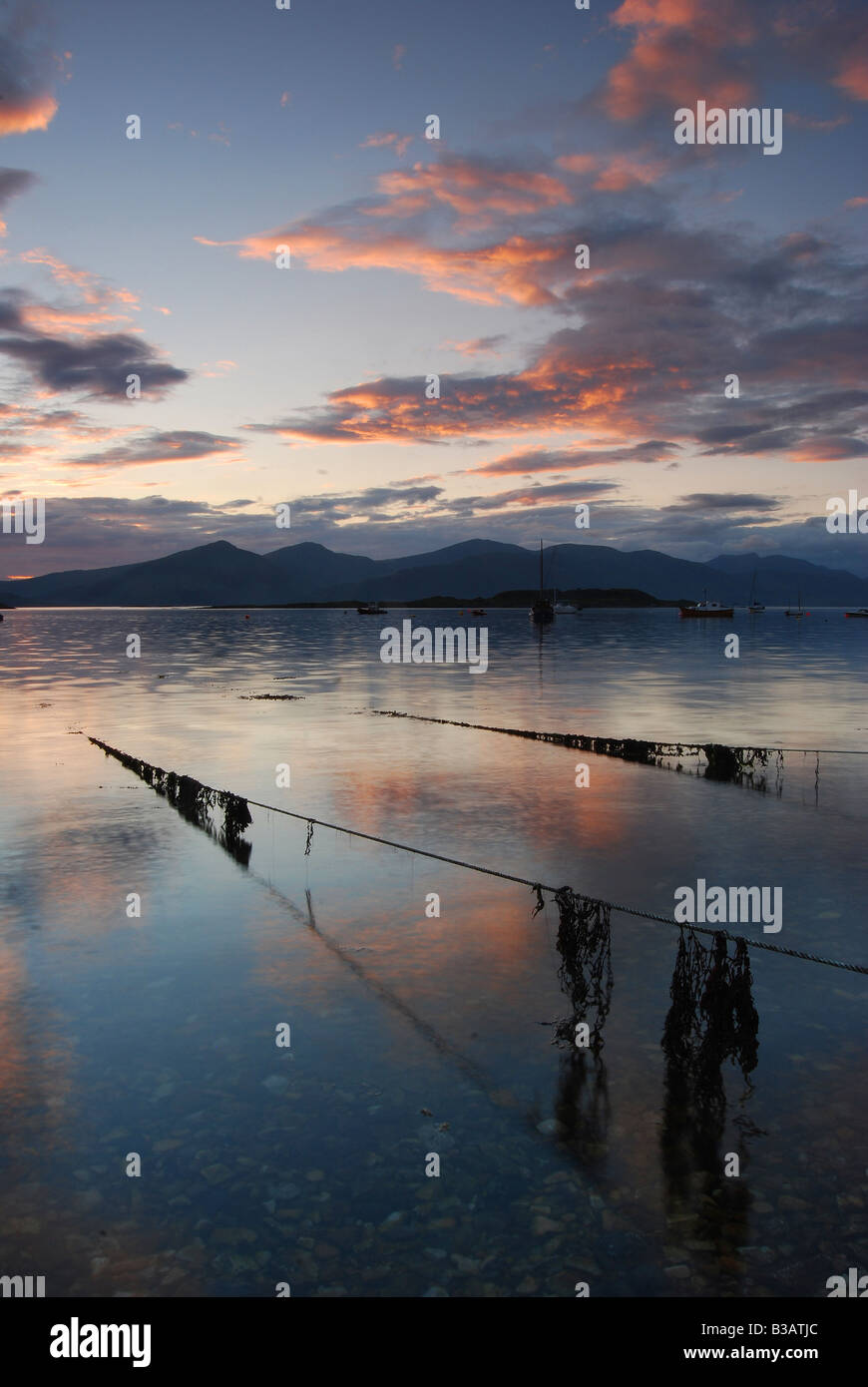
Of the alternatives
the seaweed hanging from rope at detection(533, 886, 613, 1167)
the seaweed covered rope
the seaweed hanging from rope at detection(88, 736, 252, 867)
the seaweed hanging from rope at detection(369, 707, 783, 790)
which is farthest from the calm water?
the seaweed covered rope

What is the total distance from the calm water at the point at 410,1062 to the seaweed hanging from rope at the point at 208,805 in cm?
58

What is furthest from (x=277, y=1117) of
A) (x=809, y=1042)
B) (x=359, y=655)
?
(x=359, y=655)

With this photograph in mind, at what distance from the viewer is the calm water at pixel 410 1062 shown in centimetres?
872

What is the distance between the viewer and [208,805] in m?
26.9

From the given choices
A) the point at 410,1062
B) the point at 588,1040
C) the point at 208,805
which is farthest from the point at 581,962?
the point at 208,805

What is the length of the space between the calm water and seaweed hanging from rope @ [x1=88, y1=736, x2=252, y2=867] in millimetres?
576

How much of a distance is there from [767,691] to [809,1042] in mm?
67556

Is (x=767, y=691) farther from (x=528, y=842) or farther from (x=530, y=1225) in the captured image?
(x=530, y=1225)

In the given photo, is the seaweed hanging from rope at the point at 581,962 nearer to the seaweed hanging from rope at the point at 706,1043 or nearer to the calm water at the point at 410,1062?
the calm water at the point at 410,1062

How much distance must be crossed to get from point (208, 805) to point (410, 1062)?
16.2m

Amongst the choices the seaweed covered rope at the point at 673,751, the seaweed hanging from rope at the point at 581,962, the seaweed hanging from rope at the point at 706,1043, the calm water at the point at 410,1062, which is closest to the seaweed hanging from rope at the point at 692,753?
the seaweed covered rope at the point at 673,751

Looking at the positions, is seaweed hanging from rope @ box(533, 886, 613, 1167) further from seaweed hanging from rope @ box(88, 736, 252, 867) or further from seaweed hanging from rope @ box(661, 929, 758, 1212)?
seaweed hanging from rope @ box(88, 736, 252, 867)

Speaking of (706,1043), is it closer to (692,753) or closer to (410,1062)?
(410,1062)
